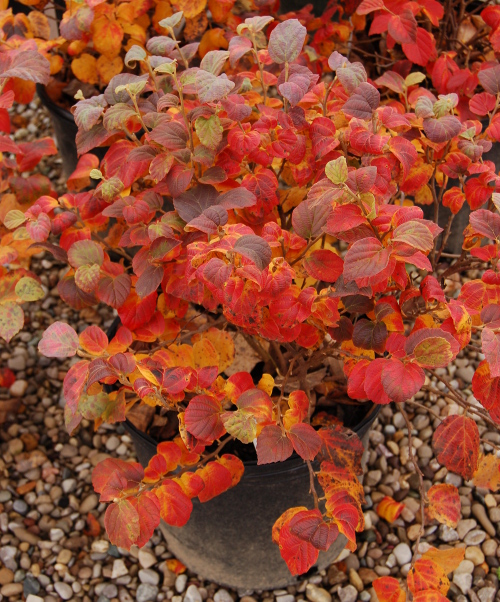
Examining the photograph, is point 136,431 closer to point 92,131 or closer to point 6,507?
point 92,131

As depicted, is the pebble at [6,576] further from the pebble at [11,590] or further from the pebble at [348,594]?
the pebble at [348,594]

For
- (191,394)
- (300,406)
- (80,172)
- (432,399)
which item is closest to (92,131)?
(80,172)

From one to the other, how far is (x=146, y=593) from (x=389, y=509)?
662 millimetres

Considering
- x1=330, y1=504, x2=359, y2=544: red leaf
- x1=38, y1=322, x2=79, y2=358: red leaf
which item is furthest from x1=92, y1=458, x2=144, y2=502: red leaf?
x1=330, y1=504, x2=359, y2=544: red leaf

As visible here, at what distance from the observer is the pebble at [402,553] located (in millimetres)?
1692

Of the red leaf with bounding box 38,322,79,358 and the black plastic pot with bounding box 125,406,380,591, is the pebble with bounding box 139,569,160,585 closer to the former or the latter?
the black plastic pot with bounding box 125,406,380,591

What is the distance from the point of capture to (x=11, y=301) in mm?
1280

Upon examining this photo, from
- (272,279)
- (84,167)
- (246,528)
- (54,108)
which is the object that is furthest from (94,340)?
(54,108)

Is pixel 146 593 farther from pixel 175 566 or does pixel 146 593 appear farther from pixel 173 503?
pixel 173 503

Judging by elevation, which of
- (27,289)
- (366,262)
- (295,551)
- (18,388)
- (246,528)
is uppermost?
(366,262)

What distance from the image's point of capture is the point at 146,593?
65.6 inches

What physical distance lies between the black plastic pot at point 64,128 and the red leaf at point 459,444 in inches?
57.2

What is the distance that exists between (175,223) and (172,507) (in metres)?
0.48

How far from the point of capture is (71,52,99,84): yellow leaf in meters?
1.87
